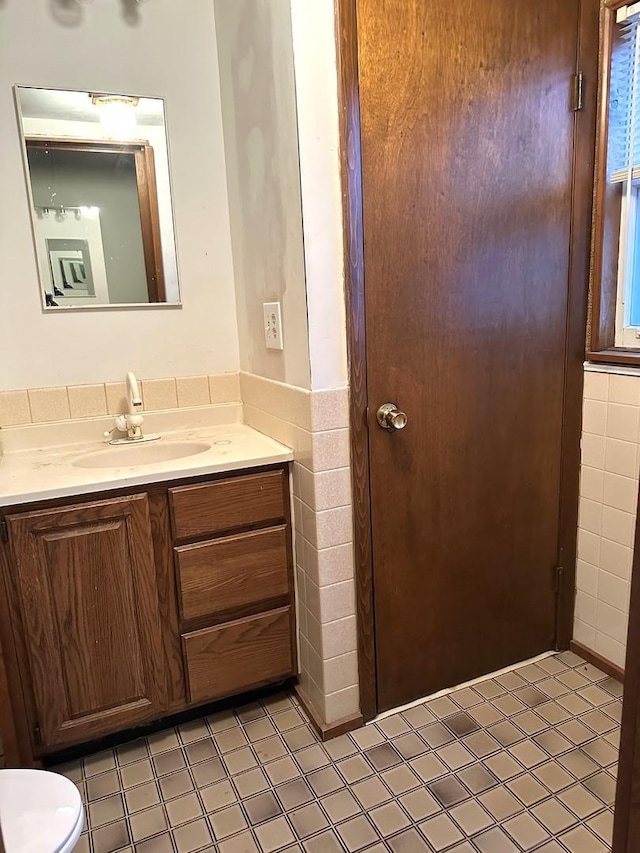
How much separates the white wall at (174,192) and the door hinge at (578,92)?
114 cm

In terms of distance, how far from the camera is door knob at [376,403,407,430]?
1.64m

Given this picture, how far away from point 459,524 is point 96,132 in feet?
5.59

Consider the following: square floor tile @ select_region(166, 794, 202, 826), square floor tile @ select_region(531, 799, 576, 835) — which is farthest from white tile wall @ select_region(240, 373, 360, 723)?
square floor tile @ select_region(531, 799, 576, 835)

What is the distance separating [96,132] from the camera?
1.88 meters

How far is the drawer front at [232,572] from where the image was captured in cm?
168

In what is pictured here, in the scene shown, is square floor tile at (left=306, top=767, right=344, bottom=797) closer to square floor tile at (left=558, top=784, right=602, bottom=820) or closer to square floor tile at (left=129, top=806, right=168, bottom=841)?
square floor tile at (left=129, top=806, right=168, bottom=841)

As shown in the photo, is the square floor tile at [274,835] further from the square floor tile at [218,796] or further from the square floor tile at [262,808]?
the square floor tile at [218,796]

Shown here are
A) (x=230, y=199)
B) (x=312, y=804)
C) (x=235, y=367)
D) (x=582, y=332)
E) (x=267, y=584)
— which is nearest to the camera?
(x=312, y=804)

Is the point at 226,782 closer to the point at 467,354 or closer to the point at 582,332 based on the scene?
the point at 467,354

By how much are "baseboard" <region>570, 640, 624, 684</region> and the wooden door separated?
0.25 metres

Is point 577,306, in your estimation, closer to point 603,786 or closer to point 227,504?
point 227,504

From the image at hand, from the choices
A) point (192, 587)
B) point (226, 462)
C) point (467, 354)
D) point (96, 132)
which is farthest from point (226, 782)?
point (96, 132)

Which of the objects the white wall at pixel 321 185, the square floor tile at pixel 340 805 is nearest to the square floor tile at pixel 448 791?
the square floor tile at pixel 340 805

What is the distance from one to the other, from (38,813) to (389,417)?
116 centimetres
